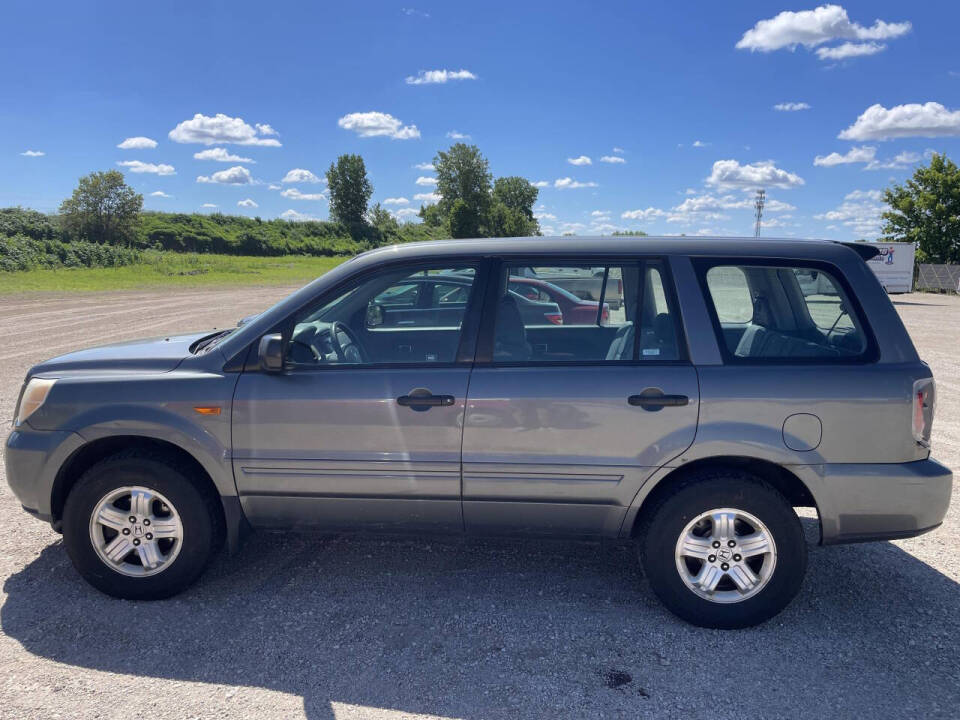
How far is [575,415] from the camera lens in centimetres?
329

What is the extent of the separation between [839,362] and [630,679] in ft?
5.50

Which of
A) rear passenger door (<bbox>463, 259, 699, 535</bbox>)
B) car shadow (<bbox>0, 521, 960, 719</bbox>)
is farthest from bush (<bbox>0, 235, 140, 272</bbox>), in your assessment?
rear passenger door (<bbox>463, 259, 699, 535</bbox>)

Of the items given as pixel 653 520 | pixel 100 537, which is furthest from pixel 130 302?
pixel 653 520

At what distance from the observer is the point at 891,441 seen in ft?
10.7

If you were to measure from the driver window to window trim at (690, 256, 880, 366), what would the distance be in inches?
43.6

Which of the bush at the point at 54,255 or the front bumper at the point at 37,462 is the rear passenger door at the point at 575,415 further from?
the bush at the point at 54,255

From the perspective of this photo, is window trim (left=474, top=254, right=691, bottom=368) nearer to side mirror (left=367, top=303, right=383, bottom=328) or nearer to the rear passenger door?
the rear passenger door

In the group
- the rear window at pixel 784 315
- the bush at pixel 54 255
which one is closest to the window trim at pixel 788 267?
the rear window at pixel 784 315

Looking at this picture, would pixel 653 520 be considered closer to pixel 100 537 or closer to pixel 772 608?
pixel 772 608

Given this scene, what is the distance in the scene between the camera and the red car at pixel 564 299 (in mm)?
3578

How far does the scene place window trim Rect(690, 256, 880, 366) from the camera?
3318 millimetres

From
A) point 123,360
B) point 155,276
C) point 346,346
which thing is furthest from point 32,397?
point 155,276

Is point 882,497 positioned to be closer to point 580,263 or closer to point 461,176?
point 580,263

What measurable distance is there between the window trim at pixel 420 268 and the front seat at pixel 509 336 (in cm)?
10
